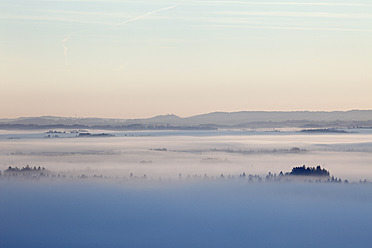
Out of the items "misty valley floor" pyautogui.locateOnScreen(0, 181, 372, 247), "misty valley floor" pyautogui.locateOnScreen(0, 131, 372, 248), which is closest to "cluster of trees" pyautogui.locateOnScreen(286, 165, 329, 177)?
"misty valley floor" pyautogui.locateOnScreen(0, 131, 372, 248)

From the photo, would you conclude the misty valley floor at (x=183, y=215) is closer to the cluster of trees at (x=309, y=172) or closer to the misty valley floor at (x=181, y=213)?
Result: the misty valley floor at (x=181, y=213)

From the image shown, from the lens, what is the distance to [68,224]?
17.3m

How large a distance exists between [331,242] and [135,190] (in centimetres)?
1018

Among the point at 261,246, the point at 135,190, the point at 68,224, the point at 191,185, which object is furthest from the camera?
the point at 191,185

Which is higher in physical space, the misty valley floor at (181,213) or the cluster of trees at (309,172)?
the cluster of trees at (309,172)

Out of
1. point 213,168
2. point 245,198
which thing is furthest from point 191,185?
point 213,168

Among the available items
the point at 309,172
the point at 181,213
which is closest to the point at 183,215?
the point at 181,213

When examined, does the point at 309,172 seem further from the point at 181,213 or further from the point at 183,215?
the point at 183,215

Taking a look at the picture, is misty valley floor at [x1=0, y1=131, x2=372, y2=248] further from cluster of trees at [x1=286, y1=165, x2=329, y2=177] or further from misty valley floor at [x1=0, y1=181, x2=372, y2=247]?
cluster of trees at [x1=286, y1=165, x2=329, y2=177]

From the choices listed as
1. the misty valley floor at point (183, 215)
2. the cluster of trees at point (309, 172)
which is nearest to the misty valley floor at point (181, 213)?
the misty valley floor at point (183, 215)

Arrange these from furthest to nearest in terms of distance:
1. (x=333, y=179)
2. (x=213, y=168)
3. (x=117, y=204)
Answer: (x=213, y=168) < (x=333, y=179) < (x=117, y=204)

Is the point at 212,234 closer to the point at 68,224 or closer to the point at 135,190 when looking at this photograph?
the point at 68,224

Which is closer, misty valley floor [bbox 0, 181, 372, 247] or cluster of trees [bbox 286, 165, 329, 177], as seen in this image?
misty valley floor [bbox 0, 181, 372, 247]

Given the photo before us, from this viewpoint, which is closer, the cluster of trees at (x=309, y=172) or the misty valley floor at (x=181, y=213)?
the misty valley floor at (x=181, y=213)
